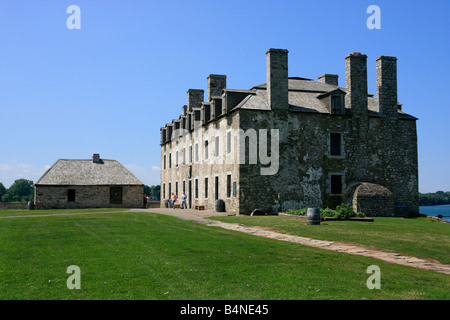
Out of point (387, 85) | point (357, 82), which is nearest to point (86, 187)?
point (357, 82)

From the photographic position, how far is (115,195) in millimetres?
47844

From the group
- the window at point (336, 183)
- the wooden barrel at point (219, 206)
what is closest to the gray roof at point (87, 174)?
the wooden barrel at point (219, 206)

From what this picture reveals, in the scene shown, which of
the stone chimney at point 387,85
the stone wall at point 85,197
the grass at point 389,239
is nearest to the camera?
the grass at point 389,239

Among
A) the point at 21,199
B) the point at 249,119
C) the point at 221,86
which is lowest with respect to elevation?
the point at 21,199

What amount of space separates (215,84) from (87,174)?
20.5m

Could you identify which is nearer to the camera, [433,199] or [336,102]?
[336,102]

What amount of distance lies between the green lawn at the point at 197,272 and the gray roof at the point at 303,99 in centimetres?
1688

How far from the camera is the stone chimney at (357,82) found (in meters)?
30.3

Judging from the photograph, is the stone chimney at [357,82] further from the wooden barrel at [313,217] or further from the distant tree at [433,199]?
the distant tree at [433,199]

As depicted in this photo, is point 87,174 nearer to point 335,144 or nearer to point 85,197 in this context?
point 85,197
